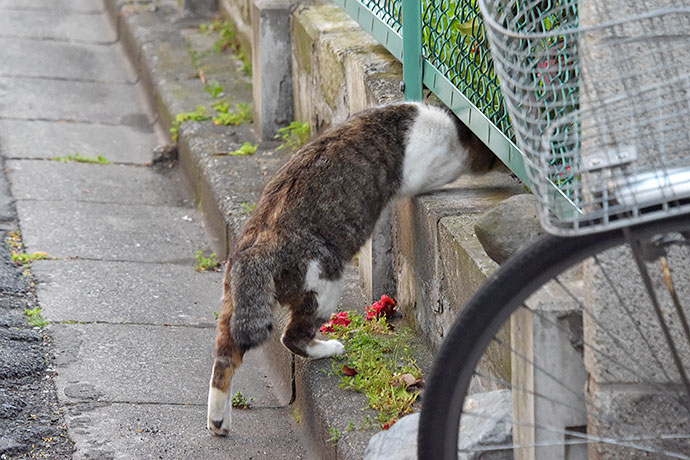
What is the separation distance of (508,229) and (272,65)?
295 centimetres

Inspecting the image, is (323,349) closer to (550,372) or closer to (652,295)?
(550,372)

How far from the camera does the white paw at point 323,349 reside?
131 inches

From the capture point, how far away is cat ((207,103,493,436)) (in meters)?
3.14

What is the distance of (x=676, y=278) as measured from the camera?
2.23 m

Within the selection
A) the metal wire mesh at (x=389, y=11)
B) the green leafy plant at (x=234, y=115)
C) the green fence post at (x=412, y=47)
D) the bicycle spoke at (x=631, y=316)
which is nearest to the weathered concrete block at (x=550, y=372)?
the bicycle spoke at (x=631, y=316)

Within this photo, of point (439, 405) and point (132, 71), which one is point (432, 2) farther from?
point (132, 71)

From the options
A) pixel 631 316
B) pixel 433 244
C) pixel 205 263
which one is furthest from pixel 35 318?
pixel 631 316

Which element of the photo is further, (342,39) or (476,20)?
(342,39)

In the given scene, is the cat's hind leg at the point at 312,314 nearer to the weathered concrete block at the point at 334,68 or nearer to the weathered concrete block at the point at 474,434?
the weathered concrete block at the point at 474,434

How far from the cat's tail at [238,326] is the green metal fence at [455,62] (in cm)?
87

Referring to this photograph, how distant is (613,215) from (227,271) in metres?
1.65

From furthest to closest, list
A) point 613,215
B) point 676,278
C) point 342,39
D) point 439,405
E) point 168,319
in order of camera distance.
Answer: point 342,39, point 168,319, point 676,278, point 439,405, point 613,215

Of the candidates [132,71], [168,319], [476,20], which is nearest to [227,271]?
[168,319]

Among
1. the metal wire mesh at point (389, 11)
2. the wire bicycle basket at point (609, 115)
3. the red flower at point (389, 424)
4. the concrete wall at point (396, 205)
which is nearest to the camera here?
the wire bicycle basket at point (609, 115)
